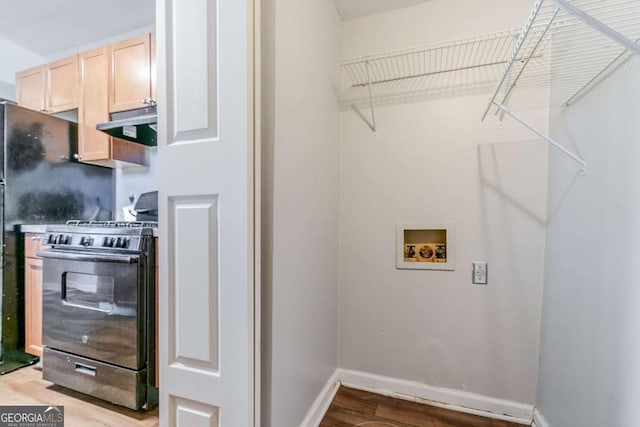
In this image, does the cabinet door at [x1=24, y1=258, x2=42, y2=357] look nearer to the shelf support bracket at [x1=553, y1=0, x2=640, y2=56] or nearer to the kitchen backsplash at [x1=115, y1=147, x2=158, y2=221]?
the kitchen backsplash at [x1=115, y1=147, x2=158, y2=221]

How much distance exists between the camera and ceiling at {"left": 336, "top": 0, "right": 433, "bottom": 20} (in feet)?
5.22

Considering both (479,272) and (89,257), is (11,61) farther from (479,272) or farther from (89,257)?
(479,272)

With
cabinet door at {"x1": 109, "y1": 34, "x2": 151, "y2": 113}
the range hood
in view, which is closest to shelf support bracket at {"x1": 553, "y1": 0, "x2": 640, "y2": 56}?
the range hood

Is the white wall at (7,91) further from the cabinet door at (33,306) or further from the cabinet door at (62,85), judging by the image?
the cabinet door at (33,306)

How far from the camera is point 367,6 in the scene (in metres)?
1.63

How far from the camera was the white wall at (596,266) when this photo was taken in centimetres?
79

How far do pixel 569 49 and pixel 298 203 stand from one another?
1.30 m

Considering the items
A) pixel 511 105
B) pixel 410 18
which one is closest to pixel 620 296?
pixel 511 105

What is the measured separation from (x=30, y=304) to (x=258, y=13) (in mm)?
2428

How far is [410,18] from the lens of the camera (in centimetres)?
162

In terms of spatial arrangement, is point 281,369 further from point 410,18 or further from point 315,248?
point 410,18

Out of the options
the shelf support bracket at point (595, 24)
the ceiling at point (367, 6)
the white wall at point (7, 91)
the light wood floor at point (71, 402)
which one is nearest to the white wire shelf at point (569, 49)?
the shelf support bracket at point (595, 24)

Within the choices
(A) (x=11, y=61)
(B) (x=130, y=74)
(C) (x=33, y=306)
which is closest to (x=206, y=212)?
(B) (x=130, y=74)

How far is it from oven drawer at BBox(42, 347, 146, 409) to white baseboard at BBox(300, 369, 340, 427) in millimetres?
866
